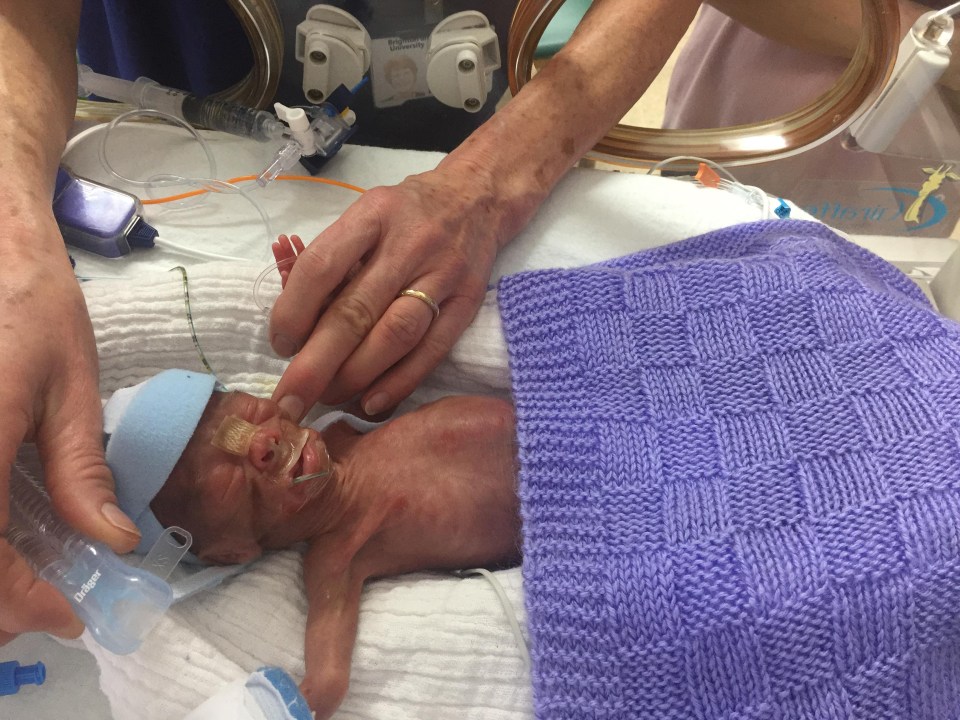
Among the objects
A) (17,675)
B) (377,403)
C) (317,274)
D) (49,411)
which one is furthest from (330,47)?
(17,675)

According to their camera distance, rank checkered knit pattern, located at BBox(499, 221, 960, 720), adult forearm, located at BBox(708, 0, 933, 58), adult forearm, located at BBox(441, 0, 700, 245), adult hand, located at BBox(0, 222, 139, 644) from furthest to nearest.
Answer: adult forearm, located at BBox(708, 0, 933, 58) < adult forearm, located at BBox(441, 0, 700, 245) < checkered knit pattern, located at BBox(499, 221, 960, 720) < adult hand, located at BBox(0, 222, 139, 644)

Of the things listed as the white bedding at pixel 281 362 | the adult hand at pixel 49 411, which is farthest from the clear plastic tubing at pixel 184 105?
the adult hand at pixel 49 411

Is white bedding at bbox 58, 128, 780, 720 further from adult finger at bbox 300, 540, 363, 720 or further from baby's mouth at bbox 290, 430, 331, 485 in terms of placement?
baby's mouth at bbox 290, 430, 331, 485

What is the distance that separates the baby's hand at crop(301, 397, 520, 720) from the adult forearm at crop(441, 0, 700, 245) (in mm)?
298

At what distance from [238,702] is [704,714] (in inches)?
19.2

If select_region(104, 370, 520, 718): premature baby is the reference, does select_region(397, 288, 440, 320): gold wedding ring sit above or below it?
above

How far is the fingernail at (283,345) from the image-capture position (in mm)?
900

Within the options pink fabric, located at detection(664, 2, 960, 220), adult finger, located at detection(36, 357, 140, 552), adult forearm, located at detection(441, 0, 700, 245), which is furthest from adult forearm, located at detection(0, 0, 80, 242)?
pink fabric, located at detection(664, 2, 960, 220)

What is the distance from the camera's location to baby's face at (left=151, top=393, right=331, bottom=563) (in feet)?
2.80

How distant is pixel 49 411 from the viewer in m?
0.71

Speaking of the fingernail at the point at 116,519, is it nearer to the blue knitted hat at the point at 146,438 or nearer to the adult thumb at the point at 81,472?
the adult thumb at the point at 81,472

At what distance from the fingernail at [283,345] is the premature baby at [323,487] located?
69mm

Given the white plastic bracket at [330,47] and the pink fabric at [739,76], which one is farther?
the pink fabric at [739,76]

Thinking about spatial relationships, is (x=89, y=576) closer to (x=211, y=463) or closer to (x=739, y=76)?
(x=211, y=463)
